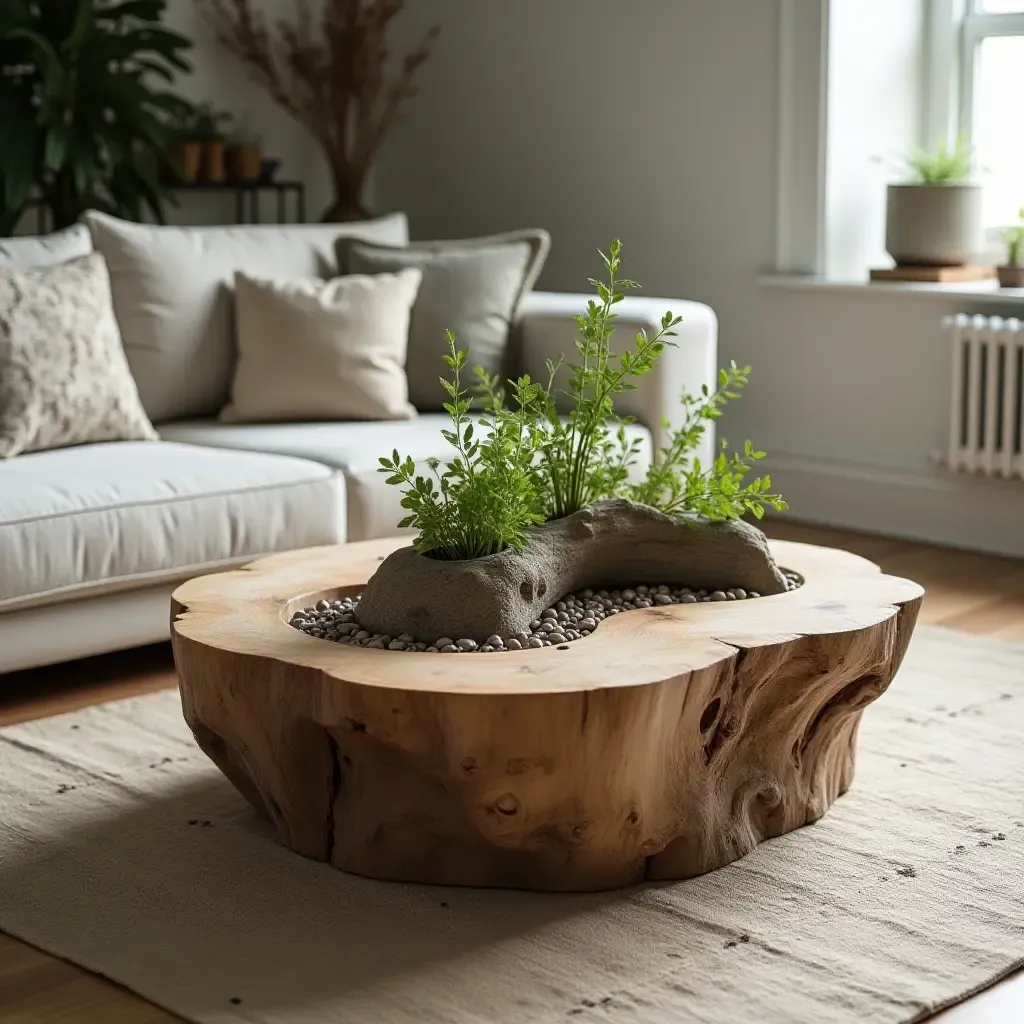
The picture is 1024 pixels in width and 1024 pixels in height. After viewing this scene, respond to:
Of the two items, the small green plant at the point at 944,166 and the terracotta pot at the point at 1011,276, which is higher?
the small green plant at the point at 944,166

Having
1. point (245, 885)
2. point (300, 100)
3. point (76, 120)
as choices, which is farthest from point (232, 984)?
point (300, 100)

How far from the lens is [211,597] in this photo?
242 cm

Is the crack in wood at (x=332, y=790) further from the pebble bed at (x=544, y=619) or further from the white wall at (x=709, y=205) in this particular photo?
the white wall at (x=709, y=205)

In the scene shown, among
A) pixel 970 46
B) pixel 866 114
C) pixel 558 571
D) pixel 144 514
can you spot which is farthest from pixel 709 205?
pixel 558 571

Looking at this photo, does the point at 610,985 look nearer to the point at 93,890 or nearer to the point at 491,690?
the point at 491,690

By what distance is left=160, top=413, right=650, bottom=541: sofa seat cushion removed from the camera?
3.42m

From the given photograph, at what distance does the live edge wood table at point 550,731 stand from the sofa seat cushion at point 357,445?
3.19 ft

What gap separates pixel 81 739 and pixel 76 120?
98.8 inches

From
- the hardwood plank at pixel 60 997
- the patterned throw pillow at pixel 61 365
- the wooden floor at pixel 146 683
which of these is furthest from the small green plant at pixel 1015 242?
the hardwood plank at pixel 60 997

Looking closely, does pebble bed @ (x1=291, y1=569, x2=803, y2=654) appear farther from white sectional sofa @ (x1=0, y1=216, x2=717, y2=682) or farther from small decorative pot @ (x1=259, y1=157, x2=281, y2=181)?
small decorative pot @ (x1=259, y1=157, x2=281, y2=181)

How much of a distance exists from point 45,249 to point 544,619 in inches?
72.9

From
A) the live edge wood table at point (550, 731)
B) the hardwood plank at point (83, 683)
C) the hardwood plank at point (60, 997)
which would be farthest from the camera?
the hardwood plank at point (83, 683)

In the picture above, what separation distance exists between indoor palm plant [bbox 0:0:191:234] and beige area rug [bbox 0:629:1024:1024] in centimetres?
245

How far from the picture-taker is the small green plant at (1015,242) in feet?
14.2
